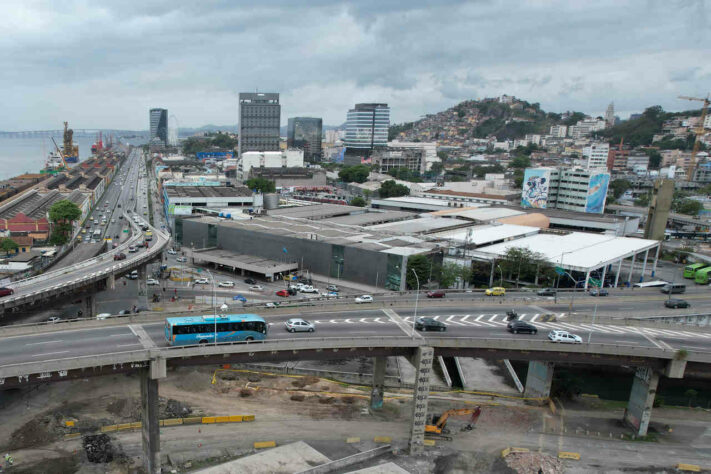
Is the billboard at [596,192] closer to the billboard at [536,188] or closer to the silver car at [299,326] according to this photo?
A: the billboard at [536,188]

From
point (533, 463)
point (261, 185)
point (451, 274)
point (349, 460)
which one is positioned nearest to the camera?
point (349, 460)

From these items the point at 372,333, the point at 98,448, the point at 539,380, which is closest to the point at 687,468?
the point at 539,380

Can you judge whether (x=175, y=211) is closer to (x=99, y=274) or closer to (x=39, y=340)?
(x=99, y=274)

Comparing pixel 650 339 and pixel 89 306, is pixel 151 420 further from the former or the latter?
pixel 650 339

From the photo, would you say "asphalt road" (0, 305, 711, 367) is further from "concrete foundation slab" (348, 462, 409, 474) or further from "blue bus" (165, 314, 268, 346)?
"concrete foundation slab" (348, 462, 409, 474)

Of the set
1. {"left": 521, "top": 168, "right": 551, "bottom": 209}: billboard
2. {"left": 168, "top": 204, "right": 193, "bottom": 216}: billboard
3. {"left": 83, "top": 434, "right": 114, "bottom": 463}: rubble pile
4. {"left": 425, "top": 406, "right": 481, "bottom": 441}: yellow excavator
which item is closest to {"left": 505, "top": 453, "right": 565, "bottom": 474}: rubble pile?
{"left": 425, "top": 406, "right": 481, "bottom": 441}: yellow excavator

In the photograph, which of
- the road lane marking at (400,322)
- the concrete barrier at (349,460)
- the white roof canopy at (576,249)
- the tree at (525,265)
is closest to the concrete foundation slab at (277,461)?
the concrete barrier at (349,460)
